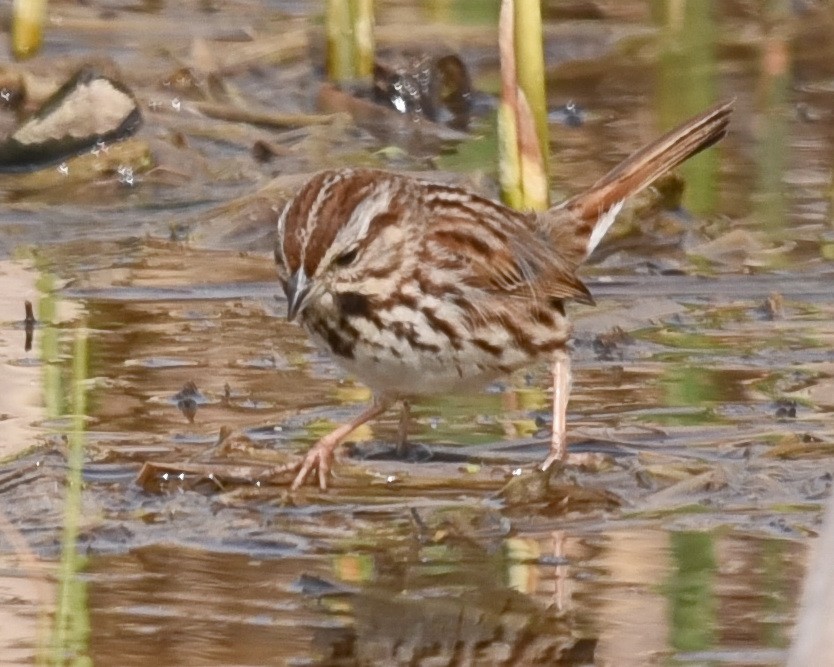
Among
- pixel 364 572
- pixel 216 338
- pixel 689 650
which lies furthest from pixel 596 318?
pixel 689 650

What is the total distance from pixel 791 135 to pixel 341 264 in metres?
5.34

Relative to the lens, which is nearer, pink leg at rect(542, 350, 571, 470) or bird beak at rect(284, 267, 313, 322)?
bird beak at rect(284, 267, 313, 322)

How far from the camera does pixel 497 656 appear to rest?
4.48m

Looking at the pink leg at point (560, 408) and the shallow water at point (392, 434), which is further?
the pink leg at point (560, 408)

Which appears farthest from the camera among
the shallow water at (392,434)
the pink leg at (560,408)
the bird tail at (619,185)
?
the bird tail at (619,185)

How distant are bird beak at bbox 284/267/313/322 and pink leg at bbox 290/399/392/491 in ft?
1.31

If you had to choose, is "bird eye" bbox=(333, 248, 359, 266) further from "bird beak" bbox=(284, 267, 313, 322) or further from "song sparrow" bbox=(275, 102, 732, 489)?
"bird beak" bbox=(284, 267, 313, 322)

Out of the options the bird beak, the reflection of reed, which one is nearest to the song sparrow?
the bird beak

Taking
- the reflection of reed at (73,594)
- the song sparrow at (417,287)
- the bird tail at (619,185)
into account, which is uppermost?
the bird tail at (619,185)

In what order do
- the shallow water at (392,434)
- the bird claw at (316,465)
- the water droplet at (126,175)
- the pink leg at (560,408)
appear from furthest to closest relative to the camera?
the water droplet at (126,175) → the pink leg at (560,408) → the bird claw at (316,465) → the shallow water at (392,434)

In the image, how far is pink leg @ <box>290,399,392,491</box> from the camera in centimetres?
583

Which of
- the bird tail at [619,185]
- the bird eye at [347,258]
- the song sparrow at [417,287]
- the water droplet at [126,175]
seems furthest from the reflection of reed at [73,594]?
the water droplet at [126,175]

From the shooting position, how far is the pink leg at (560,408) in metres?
6.00

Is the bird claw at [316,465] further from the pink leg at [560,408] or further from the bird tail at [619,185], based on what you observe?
the bird tail at [619,185]
